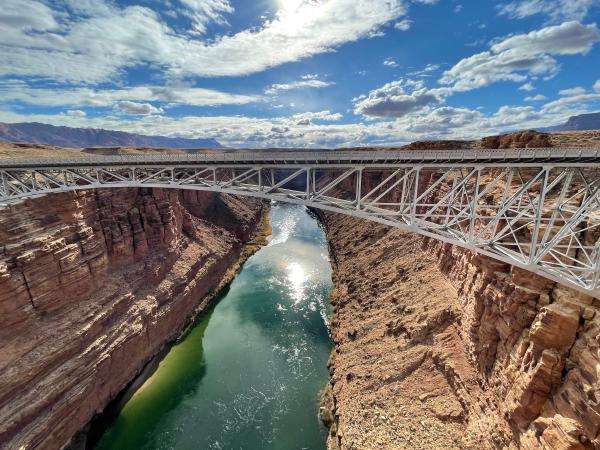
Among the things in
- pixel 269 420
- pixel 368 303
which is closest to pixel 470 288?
pixel 368 303

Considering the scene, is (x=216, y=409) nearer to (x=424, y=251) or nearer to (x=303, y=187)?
(x=424, y=251)

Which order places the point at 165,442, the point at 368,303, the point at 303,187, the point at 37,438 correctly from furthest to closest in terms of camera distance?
the point at 303,187, the point at 368,303, the point at 165,442, the point at 37,438

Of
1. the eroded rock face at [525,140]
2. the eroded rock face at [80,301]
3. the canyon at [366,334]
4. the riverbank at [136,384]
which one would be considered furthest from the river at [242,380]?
the eroded rock face at [525,140]

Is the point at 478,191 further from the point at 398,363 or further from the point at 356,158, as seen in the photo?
the point at 398,363

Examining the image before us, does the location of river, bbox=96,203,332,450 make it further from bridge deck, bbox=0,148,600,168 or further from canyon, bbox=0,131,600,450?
bridge deck, bbox=0,148,600,168

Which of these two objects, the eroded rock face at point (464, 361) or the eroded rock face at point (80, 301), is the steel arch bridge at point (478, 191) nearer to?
the eroded rock face at point (464, 361)
